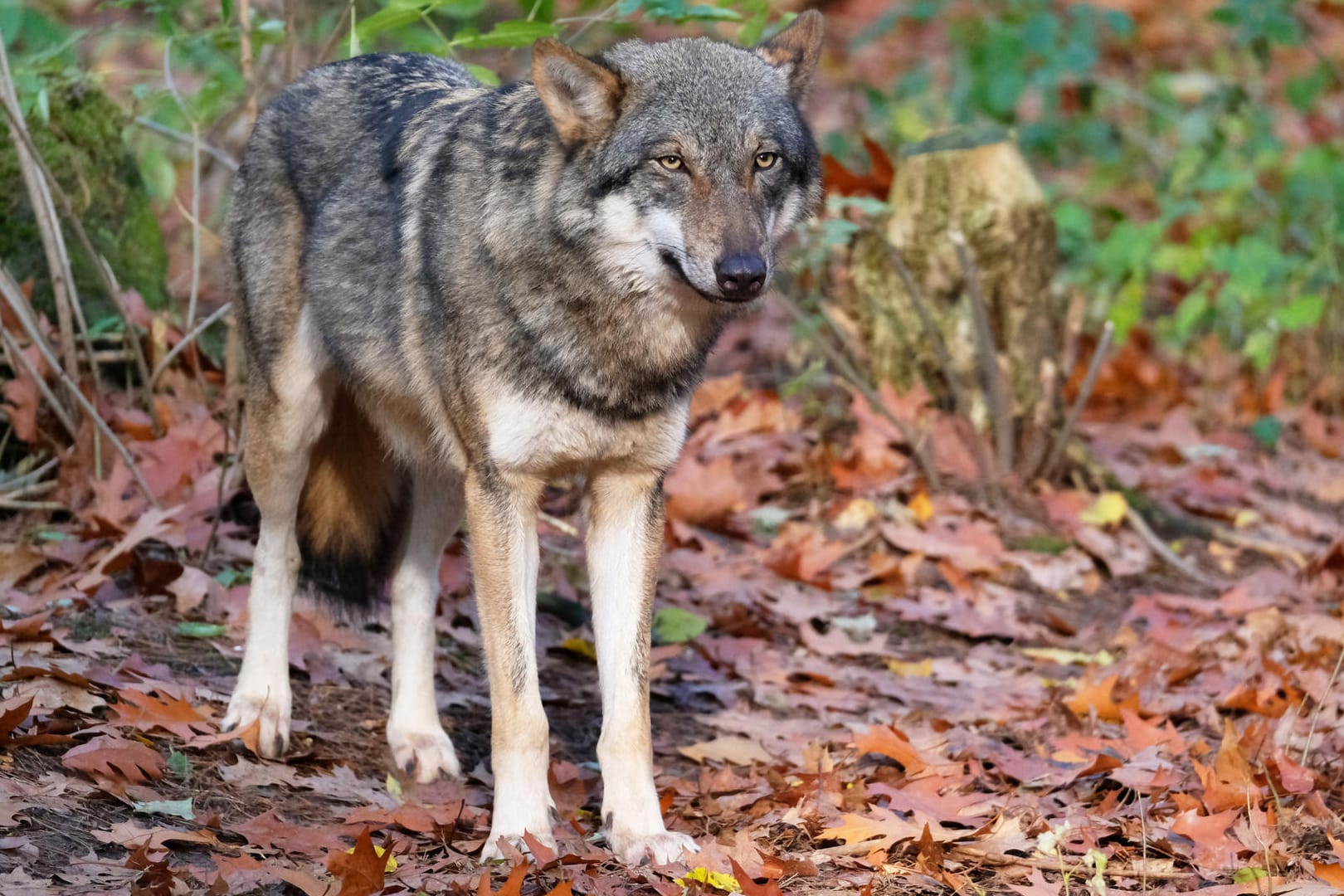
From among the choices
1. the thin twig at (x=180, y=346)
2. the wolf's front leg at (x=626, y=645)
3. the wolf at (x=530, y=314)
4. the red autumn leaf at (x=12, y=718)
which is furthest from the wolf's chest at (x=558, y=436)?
the thin twig at (x=180, y=346)

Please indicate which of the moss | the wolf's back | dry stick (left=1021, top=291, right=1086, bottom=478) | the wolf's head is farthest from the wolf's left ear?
dry stick (left=1021, top=291, right=1086, bottom=478)

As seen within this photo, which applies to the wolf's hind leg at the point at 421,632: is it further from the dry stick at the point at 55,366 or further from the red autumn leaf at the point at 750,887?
the red autumn leaf at the point at 750,887

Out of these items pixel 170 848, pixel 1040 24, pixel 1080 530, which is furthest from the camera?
pixel 1040 24

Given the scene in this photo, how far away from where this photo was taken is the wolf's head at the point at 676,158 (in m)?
3.53

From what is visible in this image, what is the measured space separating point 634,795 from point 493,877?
0.47 metres

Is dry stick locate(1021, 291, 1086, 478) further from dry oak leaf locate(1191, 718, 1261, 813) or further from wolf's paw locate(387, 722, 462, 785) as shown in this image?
wolf's paw locate(387, 722, 462, 785)

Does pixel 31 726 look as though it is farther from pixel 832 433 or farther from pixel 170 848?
A: pixel 832 433

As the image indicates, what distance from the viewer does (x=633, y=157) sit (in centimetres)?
362

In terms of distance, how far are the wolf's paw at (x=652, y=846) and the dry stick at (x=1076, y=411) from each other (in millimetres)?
3538

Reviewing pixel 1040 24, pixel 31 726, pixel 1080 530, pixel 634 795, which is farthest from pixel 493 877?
pixel 1040 24

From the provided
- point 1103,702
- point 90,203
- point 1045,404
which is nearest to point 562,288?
point 1103,702

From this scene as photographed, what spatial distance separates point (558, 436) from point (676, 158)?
2.54 ft

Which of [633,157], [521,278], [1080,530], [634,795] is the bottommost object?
[1080,530]

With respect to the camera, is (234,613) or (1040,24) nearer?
(234,613)
